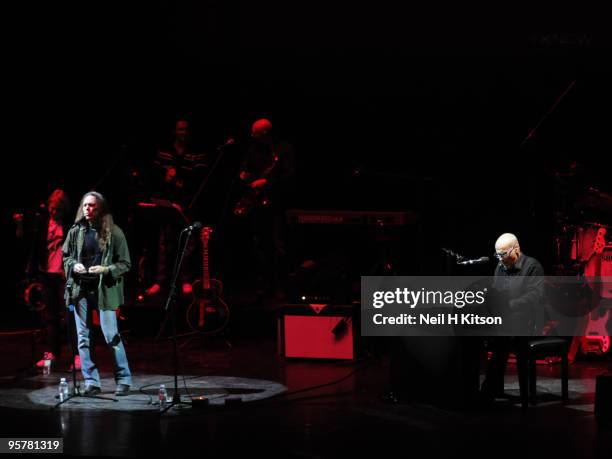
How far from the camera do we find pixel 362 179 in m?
12.1

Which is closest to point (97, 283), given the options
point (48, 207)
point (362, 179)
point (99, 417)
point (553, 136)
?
point (99, 417)

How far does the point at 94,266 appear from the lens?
824 cm

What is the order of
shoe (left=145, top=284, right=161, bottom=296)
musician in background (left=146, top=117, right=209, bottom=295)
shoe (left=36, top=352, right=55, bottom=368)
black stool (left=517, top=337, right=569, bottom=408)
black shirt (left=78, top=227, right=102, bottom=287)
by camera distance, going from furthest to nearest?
shoe (left=145, top=284, right=161, bottom=296) → musician in background (left=146, top=117, right=209, bottom=295) → shoe (left=36, top=352, right=55, bottom=368) → black shirt (left=78, top=227, right=102, bottom=287) → black stool (left=517, top=337, right=569, bottom=408)

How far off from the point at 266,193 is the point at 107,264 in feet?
10.3

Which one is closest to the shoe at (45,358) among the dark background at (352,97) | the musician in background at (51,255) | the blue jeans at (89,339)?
the musician in background at (51,255)

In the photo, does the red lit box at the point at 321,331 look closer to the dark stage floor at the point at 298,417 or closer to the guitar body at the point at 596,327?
the dark stage floor at the point at 298,417

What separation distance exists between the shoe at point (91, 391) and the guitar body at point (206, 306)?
2.48 m

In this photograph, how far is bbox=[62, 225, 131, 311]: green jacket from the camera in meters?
8.23

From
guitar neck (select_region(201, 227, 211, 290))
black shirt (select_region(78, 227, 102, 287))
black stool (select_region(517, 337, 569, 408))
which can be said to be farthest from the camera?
guitar neck (select_region(201, 227, 211, 290))

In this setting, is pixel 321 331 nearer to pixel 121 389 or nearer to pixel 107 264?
pixel 121 389

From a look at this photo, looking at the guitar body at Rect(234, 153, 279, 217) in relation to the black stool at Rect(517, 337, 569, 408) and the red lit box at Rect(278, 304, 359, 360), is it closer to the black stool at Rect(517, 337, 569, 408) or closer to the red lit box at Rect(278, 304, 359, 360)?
the red lit box at Rect(278, 304, 359, 360)

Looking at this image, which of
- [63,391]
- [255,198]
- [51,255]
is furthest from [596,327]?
[51,255]

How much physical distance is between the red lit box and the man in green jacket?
7.33 ft

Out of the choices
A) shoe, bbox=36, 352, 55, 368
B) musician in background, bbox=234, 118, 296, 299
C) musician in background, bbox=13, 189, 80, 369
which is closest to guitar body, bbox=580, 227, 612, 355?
musician in background, bbox=234, 118, 296, 299
